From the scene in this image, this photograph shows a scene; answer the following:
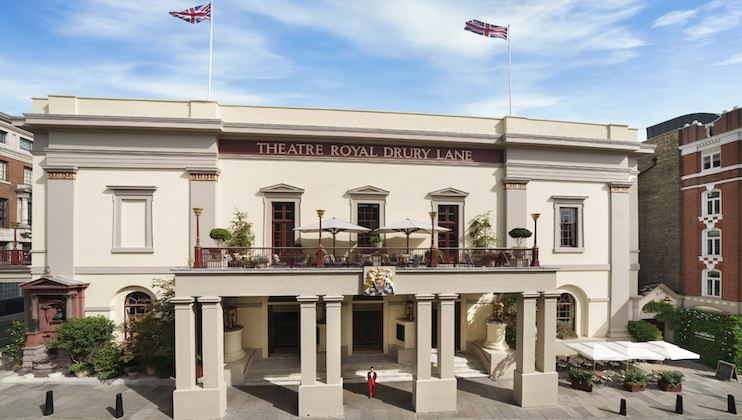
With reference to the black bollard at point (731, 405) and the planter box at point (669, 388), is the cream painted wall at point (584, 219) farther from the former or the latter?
the black bollard at point (731, 405)

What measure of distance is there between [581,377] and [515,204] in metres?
8.69

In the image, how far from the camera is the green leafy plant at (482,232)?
18.5 meters

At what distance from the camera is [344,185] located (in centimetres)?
1833

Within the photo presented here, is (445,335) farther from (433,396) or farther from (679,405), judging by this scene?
(679,405)

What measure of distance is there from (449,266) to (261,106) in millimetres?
12495

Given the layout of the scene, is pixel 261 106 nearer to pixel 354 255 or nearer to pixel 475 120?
pixel 354 255

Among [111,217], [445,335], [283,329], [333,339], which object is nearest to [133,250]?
[111,217]

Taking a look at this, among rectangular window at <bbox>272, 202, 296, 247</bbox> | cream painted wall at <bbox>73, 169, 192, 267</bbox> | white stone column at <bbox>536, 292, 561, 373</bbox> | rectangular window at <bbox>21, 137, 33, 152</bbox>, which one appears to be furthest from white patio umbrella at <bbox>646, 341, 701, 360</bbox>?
rectangular window at <bbox>21, 137, 33, 152</bbox>

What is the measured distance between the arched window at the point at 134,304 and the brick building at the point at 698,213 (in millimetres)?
30084

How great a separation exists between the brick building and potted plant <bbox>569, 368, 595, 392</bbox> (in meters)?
10.7

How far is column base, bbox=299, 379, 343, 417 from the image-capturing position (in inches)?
Result: 511

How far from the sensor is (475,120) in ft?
64.0

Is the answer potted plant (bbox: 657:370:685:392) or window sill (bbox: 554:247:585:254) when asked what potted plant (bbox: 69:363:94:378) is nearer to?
window sill (bbox: 554:247:585:254)

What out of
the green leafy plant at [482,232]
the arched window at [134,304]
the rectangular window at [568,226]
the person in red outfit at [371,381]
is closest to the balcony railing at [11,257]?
the arched window at [134,304]
